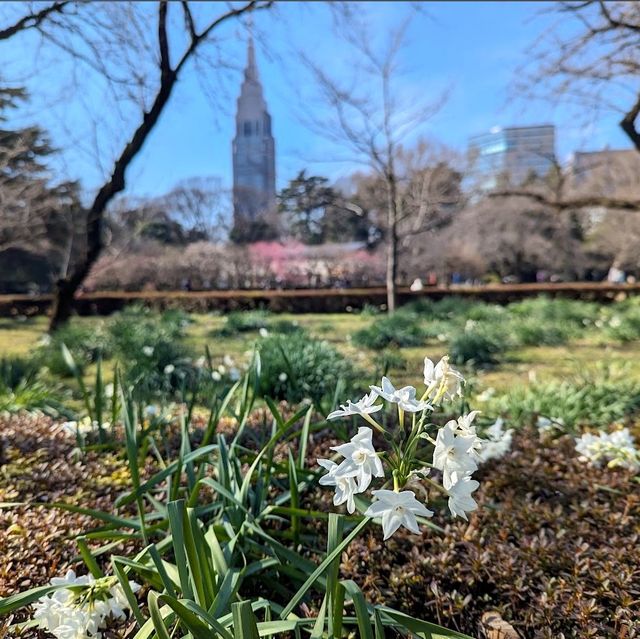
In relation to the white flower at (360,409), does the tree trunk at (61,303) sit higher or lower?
lower

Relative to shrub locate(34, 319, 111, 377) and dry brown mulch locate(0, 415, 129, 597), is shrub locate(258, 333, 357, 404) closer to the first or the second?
dry brown mulch locate(0, 415, 129, 597)

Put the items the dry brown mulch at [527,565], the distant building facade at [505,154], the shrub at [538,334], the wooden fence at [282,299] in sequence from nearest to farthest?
the dry brown mulch at [527,565], the shrub at [538,334], the distant building facade at [505,154], the wooden fence at [282,299]

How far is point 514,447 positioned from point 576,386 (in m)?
1.96

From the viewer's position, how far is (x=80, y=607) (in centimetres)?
116

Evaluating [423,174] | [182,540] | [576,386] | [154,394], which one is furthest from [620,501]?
[423,174]

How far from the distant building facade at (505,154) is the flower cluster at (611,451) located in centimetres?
864

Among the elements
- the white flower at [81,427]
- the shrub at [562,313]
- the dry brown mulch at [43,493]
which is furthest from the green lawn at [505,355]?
the dry brown mulch at [43,493]

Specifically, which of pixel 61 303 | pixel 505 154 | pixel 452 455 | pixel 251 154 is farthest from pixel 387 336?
pixel 505 154

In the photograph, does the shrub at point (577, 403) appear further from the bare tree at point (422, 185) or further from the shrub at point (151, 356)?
the bare tree at point (422, 185)

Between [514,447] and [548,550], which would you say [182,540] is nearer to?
[548,550]

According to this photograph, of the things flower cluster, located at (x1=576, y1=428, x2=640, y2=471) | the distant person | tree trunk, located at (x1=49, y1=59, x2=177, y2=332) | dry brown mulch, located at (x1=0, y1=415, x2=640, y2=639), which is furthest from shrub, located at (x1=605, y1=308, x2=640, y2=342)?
the distant person

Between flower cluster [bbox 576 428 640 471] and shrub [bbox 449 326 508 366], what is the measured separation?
4295mm

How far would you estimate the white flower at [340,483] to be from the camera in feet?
3.00

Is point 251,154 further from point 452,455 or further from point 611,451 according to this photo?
point 452,455
